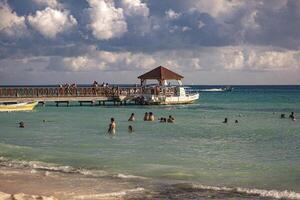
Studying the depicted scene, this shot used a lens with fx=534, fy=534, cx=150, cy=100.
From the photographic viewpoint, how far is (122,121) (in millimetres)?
37062

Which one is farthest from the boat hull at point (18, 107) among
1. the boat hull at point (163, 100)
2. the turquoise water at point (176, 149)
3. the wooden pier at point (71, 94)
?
the boat hull at point (163, 100)

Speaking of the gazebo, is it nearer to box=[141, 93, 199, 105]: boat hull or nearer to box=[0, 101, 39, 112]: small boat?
box=[141, 93, 199, 105]: boat hull

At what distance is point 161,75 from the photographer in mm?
55750

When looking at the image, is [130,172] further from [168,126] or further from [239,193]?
[168,126]

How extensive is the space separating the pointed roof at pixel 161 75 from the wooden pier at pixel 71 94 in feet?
7.77

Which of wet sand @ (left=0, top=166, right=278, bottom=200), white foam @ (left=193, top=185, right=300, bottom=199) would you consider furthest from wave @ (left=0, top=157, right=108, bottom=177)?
white foam @ (left=193, top=185, right=300, bottom=199)

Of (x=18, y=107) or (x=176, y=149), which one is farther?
(x=18, y=107)

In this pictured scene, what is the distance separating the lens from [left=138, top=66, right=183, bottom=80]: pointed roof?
5597 centimetres

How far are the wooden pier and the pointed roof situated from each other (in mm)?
2369

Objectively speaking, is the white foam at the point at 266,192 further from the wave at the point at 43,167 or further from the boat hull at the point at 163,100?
the boat hull at the point at 163,100

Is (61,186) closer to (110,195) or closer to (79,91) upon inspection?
(110,195)

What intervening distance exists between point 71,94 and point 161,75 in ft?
31.2

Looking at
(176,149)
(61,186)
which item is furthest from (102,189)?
(176,149)

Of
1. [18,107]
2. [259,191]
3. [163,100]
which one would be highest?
[163,100]
